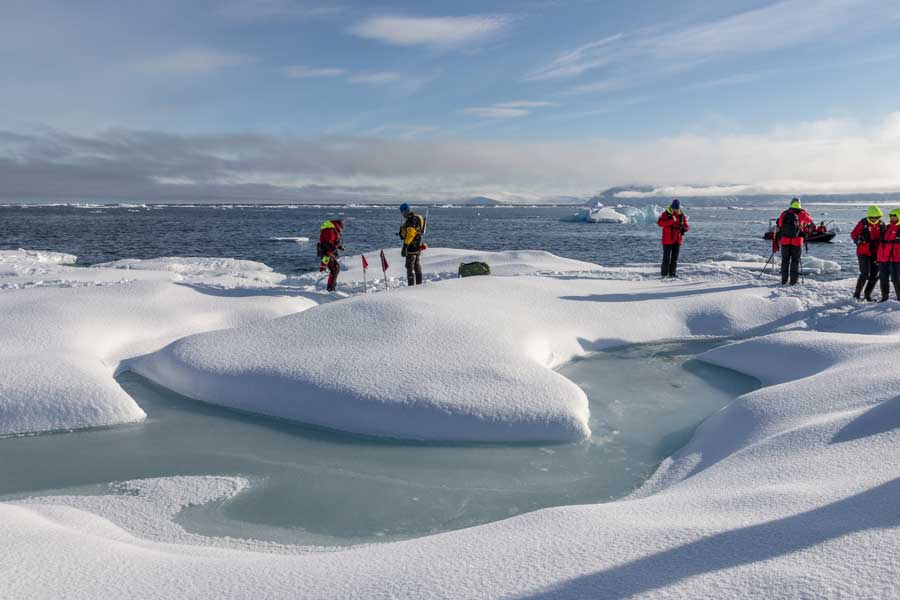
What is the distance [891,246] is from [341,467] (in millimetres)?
10251

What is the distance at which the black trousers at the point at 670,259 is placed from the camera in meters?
13.8

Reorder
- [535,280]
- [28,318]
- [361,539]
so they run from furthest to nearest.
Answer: [535,280] → [28,318] → [361,539]

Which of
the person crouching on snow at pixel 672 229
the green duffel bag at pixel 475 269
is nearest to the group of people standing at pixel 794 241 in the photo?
the person crouching on snow at pixel 672 229

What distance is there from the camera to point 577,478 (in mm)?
4934

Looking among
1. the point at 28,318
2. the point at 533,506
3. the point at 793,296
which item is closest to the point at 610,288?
the point at 793,296

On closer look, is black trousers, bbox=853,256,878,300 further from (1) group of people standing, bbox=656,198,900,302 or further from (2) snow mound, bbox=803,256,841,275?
(2) snow mound, bbox=803,256,841,275

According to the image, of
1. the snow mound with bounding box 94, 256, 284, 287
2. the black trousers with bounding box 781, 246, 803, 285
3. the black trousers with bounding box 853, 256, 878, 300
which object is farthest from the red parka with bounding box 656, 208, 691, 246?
the snow mound with bounding box 94, 256, 284, 287

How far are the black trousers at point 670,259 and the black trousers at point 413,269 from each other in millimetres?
5797

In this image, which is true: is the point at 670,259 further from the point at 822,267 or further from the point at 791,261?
the point at 822,267

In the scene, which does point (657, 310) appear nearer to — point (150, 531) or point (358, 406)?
point (358, 406)

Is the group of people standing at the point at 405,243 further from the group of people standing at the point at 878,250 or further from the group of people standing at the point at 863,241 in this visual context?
the group of people standing at the point at 878,250

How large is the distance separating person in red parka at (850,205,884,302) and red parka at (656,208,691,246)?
3.20 meters

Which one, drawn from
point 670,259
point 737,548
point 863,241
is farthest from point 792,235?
point 737,548

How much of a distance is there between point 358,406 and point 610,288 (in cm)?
701
